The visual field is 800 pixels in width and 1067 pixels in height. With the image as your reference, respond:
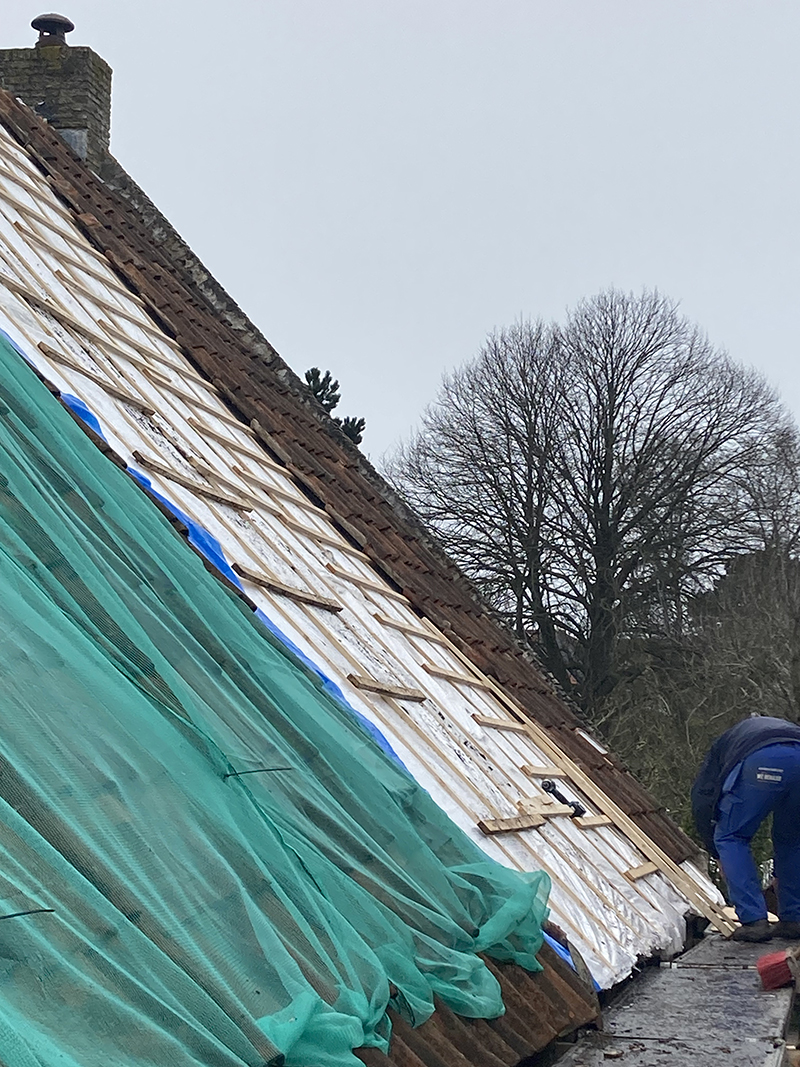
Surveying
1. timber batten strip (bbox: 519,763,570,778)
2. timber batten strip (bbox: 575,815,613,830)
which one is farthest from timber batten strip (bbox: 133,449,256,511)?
timber batten strip (bbox: 575,815,613,830)

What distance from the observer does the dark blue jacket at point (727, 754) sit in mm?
5768

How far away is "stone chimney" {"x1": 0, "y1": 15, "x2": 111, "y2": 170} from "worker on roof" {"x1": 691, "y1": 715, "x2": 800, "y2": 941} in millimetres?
7052

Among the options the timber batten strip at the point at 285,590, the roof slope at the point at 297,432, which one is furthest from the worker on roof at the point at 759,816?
the timber batten strip at the point at 285,590

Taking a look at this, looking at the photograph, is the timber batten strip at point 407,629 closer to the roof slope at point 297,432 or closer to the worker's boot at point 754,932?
the roof slope at point 297,432

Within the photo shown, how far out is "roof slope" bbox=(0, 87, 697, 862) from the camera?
6.74 m

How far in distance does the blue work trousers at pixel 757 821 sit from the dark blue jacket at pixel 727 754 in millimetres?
54

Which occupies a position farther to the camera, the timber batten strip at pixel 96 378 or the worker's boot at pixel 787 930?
the worker's boot at pixel 787 930

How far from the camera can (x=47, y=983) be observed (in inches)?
76.0

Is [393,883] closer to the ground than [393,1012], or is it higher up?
higher up

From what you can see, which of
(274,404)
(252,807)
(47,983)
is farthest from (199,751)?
(274,404)

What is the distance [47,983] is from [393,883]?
1.42 m

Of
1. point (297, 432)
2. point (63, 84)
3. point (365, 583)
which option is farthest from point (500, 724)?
point (63, 84)

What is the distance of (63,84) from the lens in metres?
9.79

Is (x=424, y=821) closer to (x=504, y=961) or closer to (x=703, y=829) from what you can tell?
(x=504, y=961)
